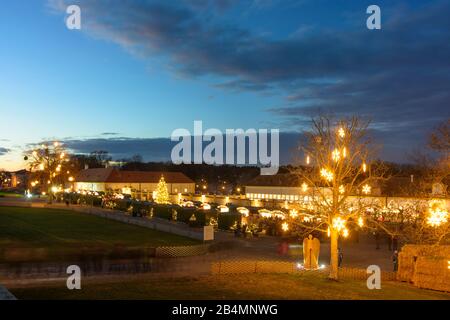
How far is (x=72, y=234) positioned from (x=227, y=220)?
12.7 metres

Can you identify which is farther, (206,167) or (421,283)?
(206,167)

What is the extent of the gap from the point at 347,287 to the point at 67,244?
18.2 meters

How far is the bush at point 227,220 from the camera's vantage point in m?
42.3

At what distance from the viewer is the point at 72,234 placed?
3628cm

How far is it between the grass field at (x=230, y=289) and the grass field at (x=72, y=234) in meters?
11.7

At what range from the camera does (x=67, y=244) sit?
30.3 m

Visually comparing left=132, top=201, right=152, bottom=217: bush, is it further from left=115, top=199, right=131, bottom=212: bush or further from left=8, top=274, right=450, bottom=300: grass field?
left=8, top=274, right=450, bottom=300: grass field

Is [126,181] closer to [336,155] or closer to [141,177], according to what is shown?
[141,177]

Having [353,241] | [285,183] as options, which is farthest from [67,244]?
[285,183]

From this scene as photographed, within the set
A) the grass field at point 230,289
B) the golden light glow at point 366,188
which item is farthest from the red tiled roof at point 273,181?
the grass field at point 230,289

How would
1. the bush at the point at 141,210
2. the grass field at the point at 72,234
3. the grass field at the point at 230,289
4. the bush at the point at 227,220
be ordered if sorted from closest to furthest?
1. the grass field at the point at 230,289
2. the grass field at the point at 72,234
3. the bush at the point at 227,220
4. the bush at the point at 141,210

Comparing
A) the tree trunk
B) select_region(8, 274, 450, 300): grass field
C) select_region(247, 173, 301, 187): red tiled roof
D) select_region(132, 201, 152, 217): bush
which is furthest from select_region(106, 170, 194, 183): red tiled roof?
the tree trunk

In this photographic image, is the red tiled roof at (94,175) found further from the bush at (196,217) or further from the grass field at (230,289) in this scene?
the grass field at (230,289)
